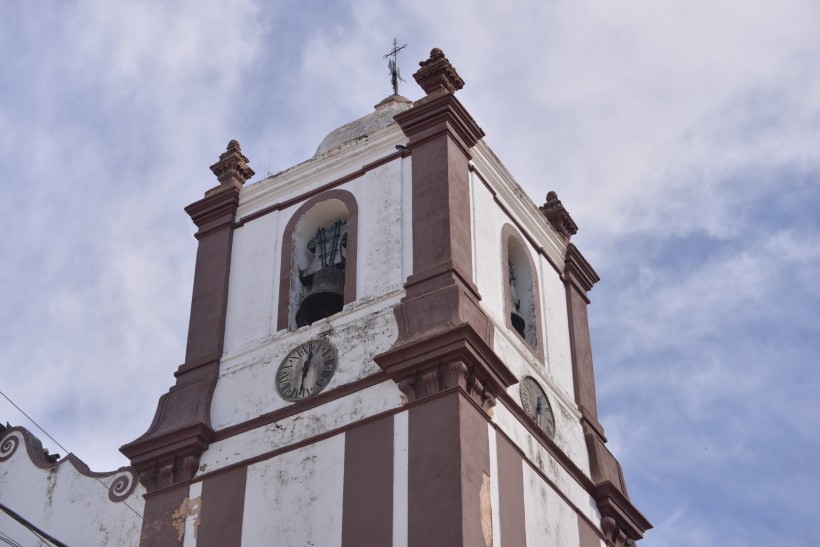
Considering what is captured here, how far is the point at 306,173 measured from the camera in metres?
22.9

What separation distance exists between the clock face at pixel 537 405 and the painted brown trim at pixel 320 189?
3.64 m

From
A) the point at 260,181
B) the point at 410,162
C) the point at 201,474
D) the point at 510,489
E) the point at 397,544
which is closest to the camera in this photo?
the point at 397,544

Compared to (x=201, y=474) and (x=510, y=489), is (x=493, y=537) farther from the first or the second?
(x=201, y=474)

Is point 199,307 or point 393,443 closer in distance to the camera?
point 393,443

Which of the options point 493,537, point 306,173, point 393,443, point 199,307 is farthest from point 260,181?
point 493,537

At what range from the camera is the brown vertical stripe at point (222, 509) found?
754 inches

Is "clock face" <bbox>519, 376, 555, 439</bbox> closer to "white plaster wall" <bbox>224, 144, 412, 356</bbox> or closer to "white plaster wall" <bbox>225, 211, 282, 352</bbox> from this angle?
"white plaster wall" <bbox>224, 144, 412, 356</bbox>

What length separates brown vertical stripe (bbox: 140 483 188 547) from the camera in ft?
64.4

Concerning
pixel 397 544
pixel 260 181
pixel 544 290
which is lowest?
pixel 397 544

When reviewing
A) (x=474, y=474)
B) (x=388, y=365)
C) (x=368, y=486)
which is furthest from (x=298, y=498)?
(x=474, y=474)

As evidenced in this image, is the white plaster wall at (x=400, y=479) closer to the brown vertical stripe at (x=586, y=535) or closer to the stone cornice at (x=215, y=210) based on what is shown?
the brown vertical stripe at (x=586, y=535)

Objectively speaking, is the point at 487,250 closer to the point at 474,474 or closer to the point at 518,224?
the point at 518,224

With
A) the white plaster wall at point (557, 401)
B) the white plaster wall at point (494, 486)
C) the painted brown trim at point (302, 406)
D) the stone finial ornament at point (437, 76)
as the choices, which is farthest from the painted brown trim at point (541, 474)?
the stone finial ornament at point (437, 76)

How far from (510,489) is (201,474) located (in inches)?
157
